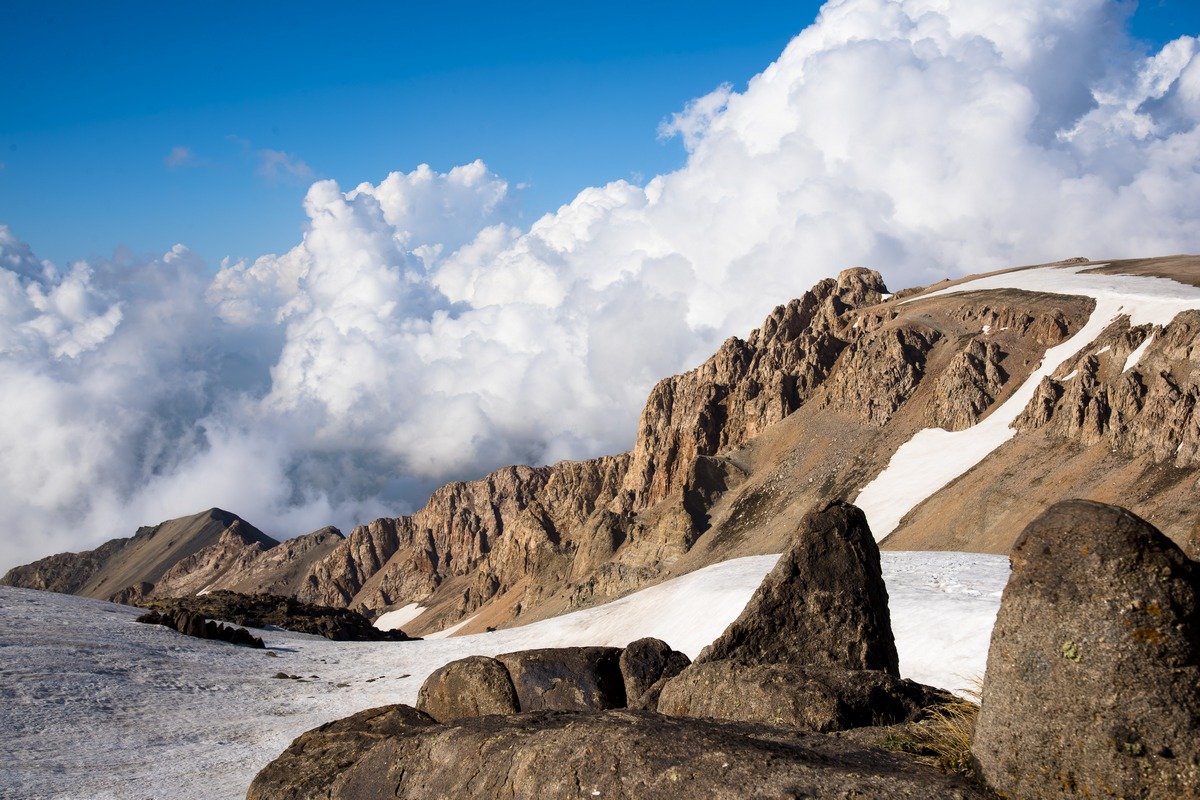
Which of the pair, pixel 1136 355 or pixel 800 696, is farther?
pixel 1136 355

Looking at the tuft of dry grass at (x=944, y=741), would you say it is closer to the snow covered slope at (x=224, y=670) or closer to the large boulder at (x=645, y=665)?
the snow covered slope at (x=224, y=670)

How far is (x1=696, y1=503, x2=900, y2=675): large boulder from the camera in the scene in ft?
46.1

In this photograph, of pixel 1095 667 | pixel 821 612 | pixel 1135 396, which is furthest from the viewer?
pixel 1135 396

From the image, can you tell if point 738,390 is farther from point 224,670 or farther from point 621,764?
point 621,764

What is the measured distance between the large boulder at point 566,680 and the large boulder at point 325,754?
5.26 m

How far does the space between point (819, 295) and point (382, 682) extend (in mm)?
126573

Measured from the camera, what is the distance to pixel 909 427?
9994 centimetres

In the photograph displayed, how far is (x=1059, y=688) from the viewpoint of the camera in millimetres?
6496

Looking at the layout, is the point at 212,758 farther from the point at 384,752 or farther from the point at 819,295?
the point at 819,295

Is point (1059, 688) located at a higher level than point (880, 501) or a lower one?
lower

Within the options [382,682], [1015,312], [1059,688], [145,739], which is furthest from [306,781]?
[1015,312]

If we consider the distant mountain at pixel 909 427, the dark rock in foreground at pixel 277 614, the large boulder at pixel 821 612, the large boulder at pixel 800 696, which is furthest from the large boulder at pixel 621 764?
the distant mountain at pixel 909 427

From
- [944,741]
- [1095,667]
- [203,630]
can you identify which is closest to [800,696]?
[944,741]

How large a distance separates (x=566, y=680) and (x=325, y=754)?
6906mm
